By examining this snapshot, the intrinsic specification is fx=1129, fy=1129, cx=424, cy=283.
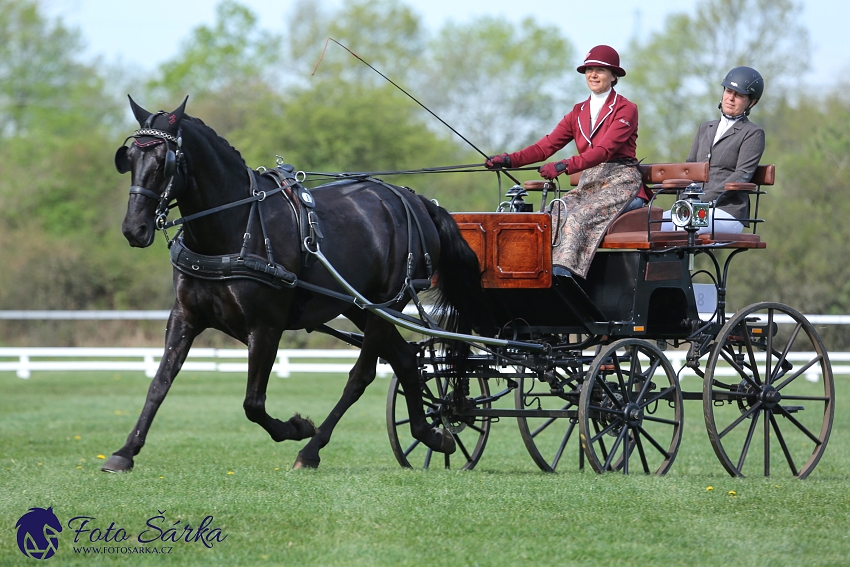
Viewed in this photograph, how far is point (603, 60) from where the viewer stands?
7.47m

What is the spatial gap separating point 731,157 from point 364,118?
79.0ft

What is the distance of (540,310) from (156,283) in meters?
21.1

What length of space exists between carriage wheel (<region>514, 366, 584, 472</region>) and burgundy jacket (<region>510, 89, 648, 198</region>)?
4.76ft

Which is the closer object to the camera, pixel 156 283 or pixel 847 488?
pixel 847 488

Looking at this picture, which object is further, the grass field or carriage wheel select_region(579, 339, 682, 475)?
carriage wheel select_region(579, 339, 682, 475)

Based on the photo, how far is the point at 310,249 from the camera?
6805 millimetres

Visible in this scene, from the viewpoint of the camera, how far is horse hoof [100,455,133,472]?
668 centimetres

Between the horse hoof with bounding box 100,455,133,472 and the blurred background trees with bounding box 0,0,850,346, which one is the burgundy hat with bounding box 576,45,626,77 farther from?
the blurred background trees with bounding box 0,0,850,346

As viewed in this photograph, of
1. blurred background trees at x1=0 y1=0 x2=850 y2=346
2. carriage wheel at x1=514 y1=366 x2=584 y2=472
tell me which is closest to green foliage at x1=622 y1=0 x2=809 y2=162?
blurred background trees at x1=0 y1=0 x2=850 y2=346

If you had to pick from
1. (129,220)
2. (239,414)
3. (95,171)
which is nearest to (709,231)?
(129,220)

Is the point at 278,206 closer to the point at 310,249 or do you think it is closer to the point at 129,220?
the point at 310,249

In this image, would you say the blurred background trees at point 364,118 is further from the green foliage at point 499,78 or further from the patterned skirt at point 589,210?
the patterned skirt at point 589,210

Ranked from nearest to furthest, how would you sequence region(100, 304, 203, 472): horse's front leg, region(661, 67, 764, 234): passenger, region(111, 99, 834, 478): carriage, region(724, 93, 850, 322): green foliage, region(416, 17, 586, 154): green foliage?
region(111, 99, 834, 478): carriage, region(100, 304, 203, 472): horse's front leg, region(661, 67, 764, 234): passenger, region(724, 93, 850, 322): green foliage, region(416, 17, 586, 154): green foliage

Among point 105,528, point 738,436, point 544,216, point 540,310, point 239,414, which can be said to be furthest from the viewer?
point 239,414
